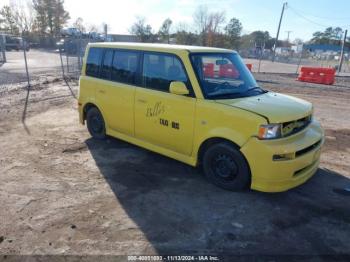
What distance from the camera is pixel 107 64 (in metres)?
5.78

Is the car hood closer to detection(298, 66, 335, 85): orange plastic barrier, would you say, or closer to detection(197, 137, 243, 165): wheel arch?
detection(197, 137, 243, 165): wheel arch

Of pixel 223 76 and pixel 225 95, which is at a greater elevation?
pixel 223 76

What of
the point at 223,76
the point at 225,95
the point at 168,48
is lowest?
the point at 225,95

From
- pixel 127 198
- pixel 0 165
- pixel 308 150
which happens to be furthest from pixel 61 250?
pixel 308 150

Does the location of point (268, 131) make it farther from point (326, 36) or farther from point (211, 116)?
point (326, 36)

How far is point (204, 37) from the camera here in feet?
162

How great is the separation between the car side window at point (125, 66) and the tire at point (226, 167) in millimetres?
1897

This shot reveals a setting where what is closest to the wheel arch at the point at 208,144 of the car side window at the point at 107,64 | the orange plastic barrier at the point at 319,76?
the car side window at the point at 107,64

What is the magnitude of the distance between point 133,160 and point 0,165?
2.21m

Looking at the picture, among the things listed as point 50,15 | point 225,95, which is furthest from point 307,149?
point 50,15

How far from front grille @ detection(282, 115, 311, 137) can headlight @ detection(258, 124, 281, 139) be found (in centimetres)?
15

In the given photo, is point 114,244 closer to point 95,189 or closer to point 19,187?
point 95,189

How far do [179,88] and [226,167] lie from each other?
1295mm

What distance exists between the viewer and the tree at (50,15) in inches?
2319
